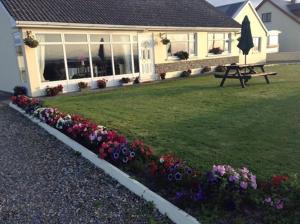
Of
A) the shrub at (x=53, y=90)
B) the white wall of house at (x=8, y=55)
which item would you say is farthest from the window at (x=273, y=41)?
the white wall of house at (x=8, y=55)

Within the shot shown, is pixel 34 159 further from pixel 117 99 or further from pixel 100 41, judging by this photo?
pixel 100 41

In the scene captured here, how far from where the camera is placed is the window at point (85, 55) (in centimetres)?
1261

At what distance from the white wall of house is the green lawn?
382 centimetres

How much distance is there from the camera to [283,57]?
98.1 feet

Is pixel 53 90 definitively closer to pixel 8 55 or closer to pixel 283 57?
pixel 8 55

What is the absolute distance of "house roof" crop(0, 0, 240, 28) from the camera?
40.9 feet

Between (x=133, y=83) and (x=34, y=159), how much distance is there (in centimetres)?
1057

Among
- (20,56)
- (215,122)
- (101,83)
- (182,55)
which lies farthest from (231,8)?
(215,122)

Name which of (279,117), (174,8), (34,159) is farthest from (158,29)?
(34,159)

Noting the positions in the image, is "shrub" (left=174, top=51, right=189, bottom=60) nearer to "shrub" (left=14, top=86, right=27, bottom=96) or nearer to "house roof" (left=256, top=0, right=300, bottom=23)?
"shrub" (left=14, top=86, right=27, bottom=96)

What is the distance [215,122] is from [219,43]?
51.5 feet

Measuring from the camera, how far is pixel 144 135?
231 inches

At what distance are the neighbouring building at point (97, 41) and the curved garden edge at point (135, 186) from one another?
7447mm

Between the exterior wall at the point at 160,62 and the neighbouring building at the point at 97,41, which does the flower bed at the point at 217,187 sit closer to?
the exterior wall at the point at 160,62
